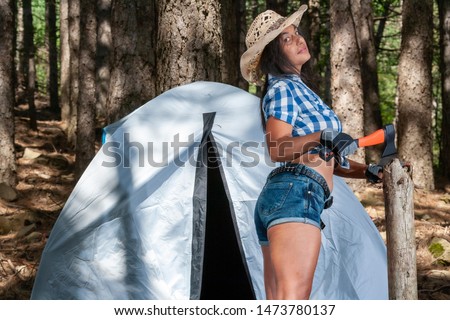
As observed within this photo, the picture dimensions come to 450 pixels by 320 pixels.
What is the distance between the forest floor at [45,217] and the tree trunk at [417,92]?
0.51 m

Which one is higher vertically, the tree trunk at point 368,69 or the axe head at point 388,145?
the tree trunk at point 368,69

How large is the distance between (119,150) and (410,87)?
6.91 metres

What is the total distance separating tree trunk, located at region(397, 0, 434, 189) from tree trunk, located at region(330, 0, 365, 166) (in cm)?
105

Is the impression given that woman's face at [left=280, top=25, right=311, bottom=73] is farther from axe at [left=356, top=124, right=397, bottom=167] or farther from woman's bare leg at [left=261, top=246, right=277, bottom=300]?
woman's bare leg at [left=261, top=246, right=277, bottom=300]

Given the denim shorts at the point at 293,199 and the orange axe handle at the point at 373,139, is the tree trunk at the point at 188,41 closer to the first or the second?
the denim shorts at the point at 293,199

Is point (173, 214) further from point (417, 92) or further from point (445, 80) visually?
point (445, 80)

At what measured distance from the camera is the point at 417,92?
1058 cm

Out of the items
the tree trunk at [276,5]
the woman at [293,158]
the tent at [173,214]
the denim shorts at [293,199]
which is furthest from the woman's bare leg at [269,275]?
the tree trunk at [276,5]

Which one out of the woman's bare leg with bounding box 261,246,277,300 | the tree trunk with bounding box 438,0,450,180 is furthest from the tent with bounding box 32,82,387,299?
the tree trunk with bounding box 438,0,450,180

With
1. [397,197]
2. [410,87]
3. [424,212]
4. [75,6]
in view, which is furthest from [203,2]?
[75,6]

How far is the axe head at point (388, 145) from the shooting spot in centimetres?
325

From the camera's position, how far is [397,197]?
3.29 metres

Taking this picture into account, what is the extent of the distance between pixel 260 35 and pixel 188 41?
5.58ft
